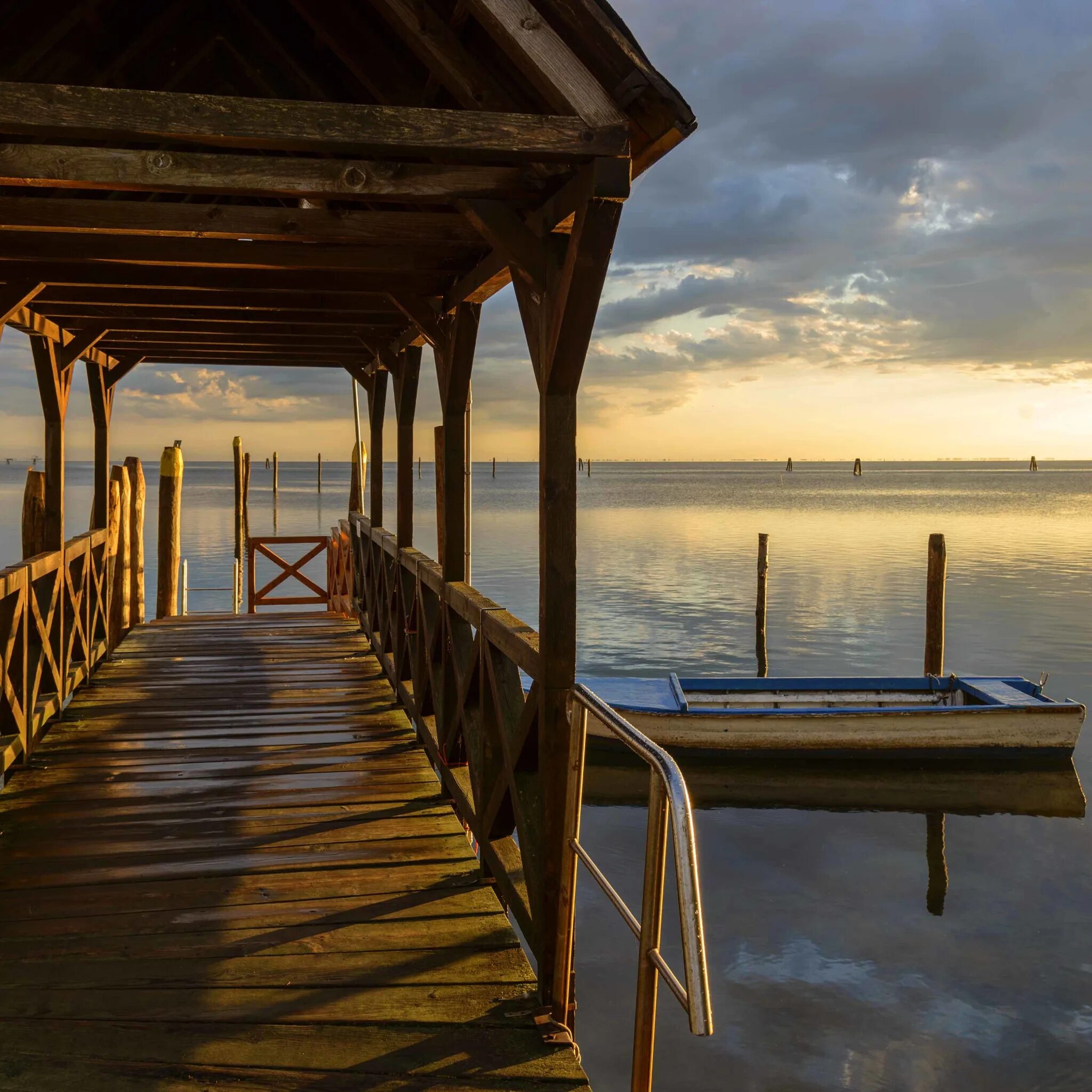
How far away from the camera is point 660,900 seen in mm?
2582

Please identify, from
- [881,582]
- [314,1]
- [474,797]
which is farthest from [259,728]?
[881,582]

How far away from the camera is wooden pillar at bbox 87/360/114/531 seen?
9.08m

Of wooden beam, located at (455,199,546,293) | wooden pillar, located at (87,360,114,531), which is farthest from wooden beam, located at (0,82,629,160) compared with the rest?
wooden pillar, located at (87,360,114,531)

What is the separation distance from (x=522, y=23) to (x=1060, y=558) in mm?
37016

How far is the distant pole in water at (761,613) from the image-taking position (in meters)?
19.2

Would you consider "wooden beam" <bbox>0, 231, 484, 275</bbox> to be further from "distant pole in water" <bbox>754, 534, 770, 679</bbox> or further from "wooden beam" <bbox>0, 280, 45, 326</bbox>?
"distant pole in water" <bbox>754, 534, 770, 679</bbox>

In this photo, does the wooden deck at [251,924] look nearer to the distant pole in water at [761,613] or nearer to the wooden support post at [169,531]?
the wooden support post at [169,531]

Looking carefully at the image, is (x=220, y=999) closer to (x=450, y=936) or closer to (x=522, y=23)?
(x=450, y=936)

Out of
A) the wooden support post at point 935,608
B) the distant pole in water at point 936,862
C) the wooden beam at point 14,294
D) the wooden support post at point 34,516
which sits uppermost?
the wooden beam at point 14,294

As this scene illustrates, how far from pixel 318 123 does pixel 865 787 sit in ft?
37.5

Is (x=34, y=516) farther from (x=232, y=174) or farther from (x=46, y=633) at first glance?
(x=232, y=174)

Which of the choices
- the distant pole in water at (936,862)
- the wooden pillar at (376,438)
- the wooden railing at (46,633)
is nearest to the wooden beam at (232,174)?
the wooden railing at (46,633)

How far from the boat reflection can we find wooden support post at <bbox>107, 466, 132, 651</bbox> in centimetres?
557

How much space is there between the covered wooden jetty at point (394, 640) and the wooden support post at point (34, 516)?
0.80 metres
